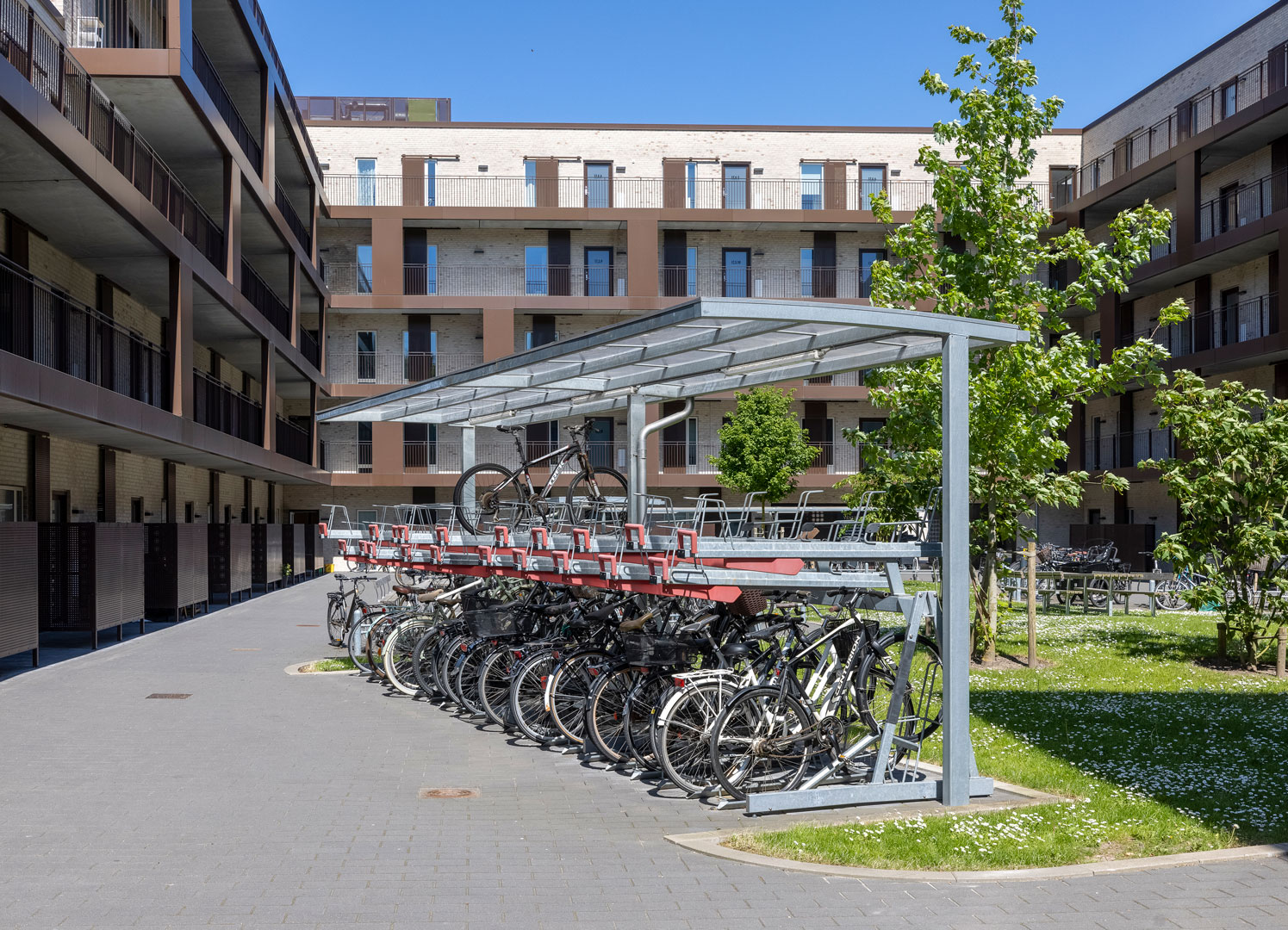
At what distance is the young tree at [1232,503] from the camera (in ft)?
48.9

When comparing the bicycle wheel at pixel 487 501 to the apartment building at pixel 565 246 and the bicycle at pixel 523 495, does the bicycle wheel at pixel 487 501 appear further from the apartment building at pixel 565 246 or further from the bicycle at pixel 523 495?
the apartment building at pixel 565 246

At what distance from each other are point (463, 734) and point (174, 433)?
1178 centimetres

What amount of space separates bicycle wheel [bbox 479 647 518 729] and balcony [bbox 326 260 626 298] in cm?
3324

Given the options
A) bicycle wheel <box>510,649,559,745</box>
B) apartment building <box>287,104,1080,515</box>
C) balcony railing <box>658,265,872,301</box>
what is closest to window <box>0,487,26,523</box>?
bicycle wheel <box>510,649,559,745</box>

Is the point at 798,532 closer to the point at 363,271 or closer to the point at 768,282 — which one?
the point at 768,282

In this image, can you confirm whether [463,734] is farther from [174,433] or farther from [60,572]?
[174,433]

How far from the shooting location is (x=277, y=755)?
961 cm

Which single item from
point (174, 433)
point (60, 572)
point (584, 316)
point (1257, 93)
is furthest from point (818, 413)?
point (60, 572)

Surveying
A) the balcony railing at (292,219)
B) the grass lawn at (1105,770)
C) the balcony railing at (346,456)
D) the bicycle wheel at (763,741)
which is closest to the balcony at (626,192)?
the balcony railing at (292,219)

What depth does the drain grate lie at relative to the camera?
8.19m

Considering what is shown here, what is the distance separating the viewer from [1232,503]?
50.3 feet

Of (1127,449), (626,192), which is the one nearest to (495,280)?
(626,192)

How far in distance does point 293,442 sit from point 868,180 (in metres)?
23.9

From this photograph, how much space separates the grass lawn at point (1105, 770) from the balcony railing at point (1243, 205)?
69.1ft
